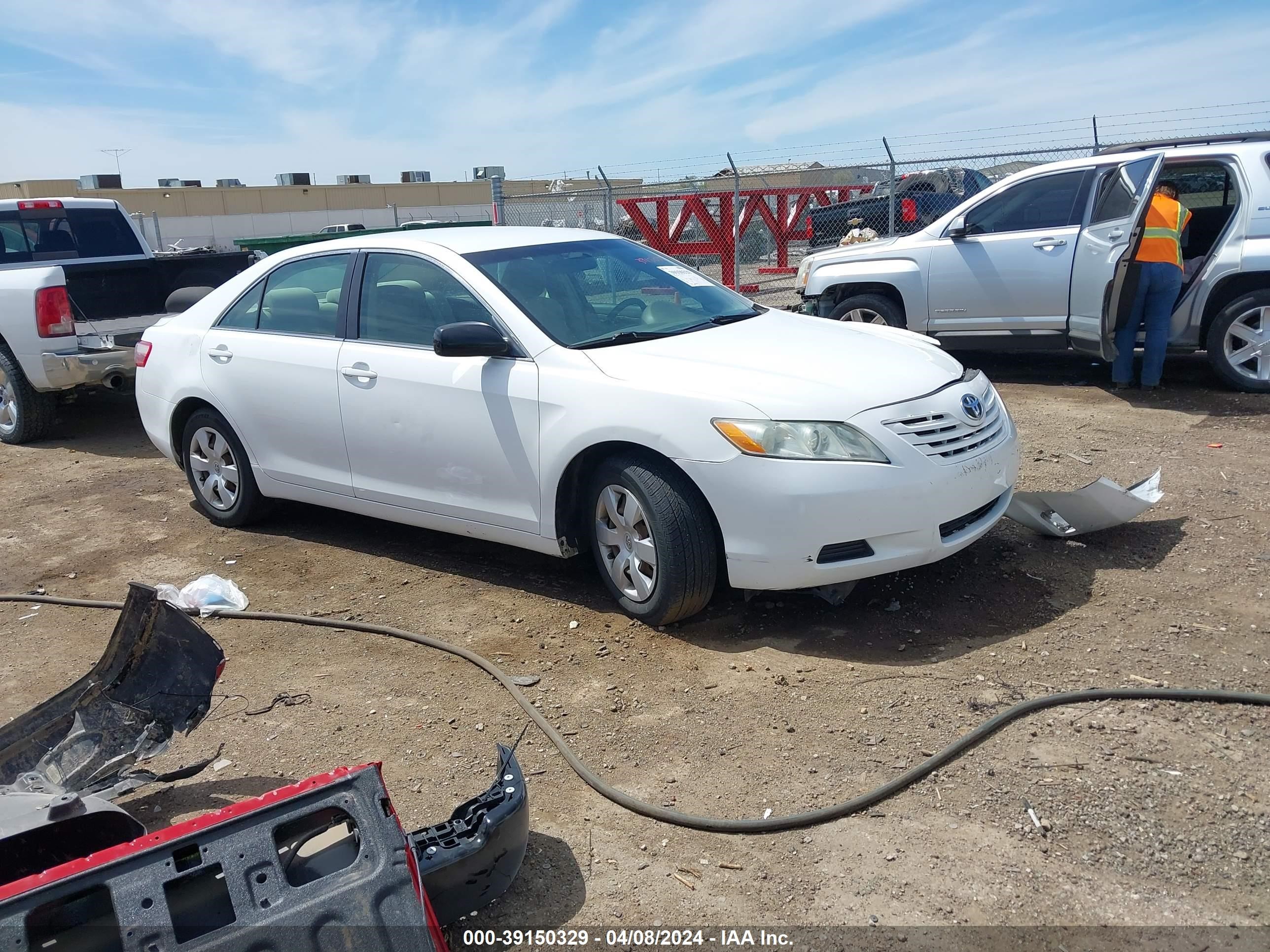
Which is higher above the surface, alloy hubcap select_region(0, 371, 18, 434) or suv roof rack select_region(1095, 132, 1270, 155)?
suv roof rack select_region(1095, 132, 1270, 155)

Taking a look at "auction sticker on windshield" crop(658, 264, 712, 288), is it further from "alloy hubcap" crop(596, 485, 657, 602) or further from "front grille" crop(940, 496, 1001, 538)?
"front grille" crop(940, 496, 1001, 538)

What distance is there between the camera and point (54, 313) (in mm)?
8336

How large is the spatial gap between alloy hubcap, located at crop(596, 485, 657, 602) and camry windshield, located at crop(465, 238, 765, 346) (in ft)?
2.49

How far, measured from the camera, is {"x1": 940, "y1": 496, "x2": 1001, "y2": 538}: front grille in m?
4.27

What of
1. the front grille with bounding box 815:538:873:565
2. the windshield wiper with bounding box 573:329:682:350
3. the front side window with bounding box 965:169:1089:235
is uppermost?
the front side window with bounding box 965:169:1089:235

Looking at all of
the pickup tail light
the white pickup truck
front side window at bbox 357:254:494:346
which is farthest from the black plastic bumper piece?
the pickup tail light

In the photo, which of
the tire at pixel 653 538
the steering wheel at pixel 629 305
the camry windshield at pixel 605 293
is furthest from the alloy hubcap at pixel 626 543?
the steering wheel at pixel 629 305

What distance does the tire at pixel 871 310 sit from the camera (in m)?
9.56

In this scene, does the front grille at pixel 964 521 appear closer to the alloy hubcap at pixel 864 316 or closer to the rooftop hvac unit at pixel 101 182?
the alloy hubcap at pixel 864 316

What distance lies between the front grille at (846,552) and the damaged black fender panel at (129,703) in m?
2.23

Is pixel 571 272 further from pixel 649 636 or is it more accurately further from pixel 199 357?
pixel 199 357

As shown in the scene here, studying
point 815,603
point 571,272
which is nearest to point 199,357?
point 571,272

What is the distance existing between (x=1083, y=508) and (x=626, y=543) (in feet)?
7.46

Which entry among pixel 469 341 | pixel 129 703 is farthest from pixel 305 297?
pixel 129 703
